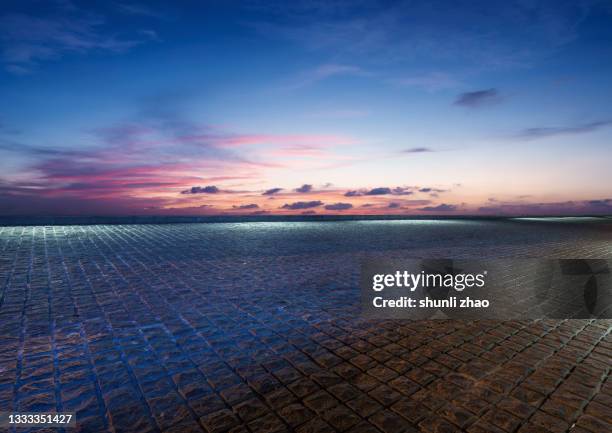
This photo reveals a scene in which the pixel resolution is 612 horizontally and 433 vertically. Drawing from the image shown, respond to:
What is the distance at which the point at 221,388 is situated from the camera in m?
3.22

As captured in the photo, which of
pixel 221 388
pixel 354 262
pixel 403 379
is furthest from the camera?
pixel 354 262

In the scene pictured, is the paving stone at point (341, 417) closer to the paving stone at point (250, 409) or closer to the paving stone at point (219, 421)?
the paving stone at point (250, 409)

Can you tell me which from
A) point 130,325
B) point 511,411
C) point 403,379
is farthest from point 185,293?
point 511,411

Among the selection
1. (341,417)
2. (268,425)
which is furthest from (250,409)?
(341,417)

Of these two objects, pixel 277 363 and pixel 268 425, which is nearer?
pixel 268 425

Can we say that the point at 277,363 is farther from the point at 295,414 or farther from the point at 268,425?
the point at 268,425

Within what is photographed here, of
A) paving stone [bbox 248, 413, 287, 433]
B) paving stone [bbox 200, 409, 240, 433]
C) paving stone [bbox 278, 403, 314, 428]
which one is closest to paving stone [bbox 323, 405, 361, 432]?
paving stone [bbox 278, 403, 314, 428]

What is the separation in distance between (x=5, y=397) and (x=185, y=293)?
11.1 feet

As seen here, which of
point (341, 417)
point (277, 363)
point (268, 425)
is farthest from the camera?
point (277, 363)

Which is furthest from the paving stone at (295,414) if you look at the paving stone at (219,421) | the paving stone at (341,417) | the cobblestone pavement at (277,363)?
the paving stone at (219,421)

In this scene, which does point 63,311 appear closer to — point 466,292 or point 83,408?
point 83,408

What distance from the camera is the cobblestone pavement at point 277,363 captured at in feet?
9.36

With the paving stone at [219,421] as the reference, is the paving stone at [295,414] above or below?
below

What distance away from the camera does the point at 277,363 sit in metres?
3.72
